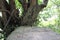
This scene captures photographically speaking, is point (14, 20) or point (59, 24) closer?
point (14, 20)

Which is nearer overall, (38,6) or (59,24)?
(38,6)

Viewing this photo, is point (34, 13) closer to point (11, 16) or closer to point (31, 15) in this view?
point (31, 15)

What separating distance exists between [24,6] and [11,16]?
415 mm

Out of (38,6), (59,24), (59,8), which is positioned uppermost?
(38,6)

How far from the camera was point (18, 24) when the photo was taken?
433cm

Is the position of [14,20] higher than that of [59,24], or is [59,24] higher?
[14,20]

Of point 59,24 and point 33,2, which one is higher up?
point 33,2

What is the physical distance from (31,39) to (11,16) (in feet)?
6.89

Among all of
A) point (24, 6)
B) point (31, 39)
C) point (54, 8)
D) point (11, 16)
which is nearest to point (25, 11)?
point (24, 6)

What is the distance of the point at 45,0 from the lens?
15.0ft

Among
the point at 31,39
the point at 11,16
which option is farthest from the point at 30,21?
the point at 31,39

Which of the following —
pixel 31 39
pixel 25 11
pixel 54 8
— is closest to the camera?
pixel 31 39

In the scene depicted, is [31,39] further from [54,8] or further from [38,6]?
[54,8]

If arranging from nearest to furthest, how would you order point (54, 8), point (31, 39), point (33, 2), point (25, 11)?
1. point (31, 39)
2. point (33, 2)
3. point (25, 11)
4. point (54, 8)
